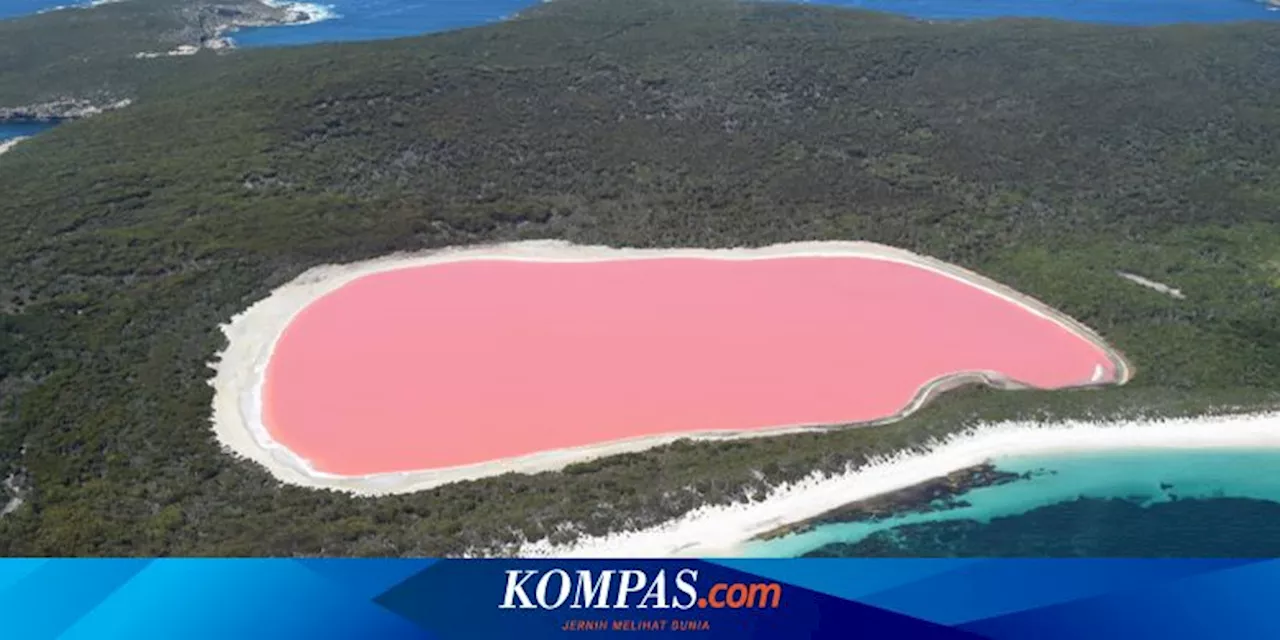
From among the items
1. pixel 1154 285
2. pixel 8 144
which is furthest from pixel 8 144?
pixel 1154 285

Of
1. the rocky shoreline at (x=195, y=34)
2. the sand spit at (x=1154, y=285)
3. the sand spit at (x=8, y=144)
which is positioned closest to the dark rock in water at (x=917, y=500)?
the sand spit at (x=1154, y=285)

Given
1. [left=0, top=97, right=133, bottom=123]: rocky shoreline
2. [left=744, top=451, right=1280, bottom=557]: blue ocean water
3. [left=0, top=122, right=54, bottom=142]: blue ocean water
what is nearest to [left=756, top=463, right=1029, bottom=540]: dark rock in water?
[left=744, top=451, right=1280, bottom=557]: blue ocean water

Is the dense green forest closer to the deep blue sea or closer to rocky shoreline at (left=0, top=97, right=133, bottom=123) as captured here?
rocky shoreline at (left=0, top=97, right=133, bottom=123)

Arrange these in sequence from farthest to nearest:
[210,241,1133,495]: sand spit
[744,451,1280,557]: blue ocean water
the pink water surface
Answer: the pink water surface, [210,241,1133,495]: sand spit, [744,451,1280,557]: blue ocean water

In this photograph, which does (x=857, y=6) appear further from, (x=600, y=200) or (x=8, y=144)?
(x=8, y=144)

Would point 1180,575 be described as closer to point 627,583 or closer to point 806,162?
point 627,583

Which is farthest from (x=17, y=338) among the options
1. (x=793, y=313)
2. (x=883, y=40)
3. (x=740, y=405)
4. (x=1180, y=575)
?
(x=883, y=40)
